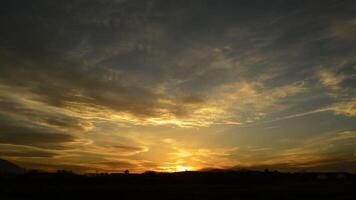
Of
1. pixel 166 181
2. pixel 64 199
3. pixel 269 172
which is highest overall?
pixel 269 172

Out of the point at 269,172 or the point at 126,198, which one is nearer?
the point at 126,198

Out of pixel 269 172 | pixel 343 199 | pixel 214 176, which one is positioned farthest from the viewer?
pixel 269 172

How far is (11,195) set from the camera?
6078 cm

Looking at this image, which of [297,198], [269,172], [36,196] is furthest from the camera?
[269,172]

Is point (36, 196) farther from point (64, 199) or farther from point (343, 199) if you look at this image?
point (343, 199)

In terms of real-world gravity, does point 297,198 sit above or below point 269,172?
below

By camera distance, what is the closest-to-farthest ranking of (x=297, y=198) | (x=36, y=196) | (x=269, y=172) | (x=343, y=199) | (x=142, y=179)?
(x=343, y=199)
(x=297, y=198)
(x=36, y=196)
(x=142, y=179)
(x=269, y=172)

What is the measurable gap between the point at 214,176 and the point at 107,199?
9701 centimetres

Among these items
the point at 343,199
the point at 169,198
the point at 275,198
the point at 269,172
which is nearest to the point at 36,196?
the point at 169,198

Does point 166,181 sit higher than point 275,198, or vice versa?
point 166,181

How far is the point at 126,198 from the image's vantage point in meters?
57.2

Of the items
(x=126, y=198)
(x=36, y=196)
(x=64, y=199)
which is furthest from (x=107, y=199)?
(x=36, y=196)

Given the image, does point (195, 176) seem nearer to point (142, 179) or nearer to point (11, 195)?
point (142, 179)

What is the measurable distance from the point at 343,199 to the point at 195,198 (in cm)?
2208
